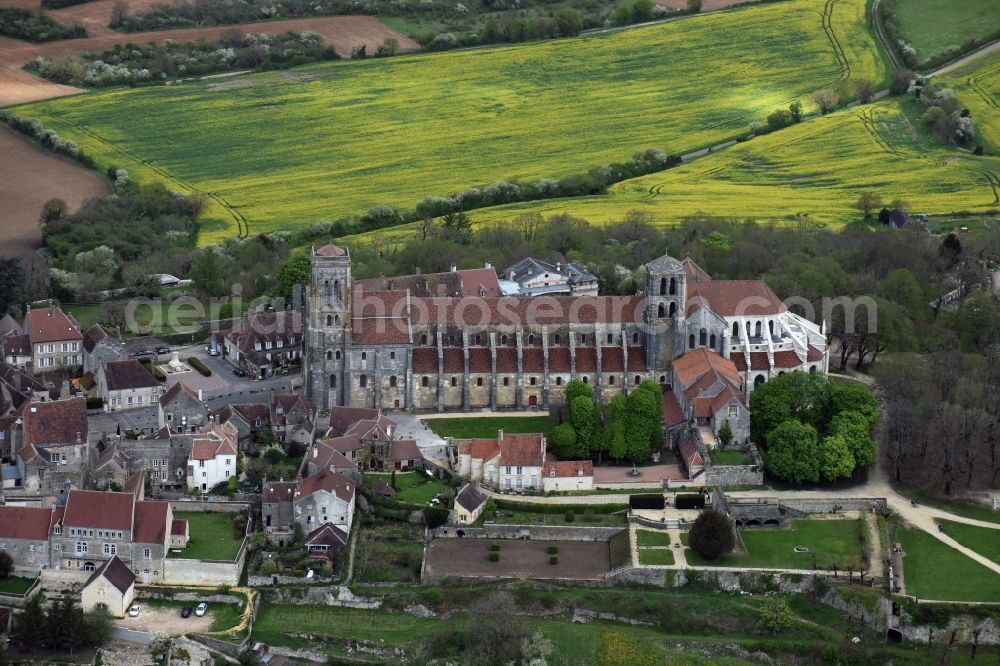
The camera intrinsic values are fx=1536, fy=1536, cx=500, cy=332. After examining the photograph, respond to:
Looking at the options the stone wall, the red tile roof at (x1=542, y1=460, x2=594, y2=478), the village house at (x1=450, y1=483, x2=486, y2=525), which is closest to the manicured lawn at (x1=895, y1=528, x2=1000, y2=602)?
the stone wall

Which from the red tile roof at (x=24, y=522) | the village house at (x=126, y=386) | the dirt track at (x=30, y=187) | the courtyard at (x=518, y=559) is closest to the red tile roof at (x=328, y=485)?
the courtyard at (x=518, y=559)

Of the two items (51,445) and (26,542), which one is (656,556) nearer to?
(26,542)

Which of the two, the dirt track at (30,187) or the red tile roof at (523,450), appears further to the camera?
the dirt track at (30,187)

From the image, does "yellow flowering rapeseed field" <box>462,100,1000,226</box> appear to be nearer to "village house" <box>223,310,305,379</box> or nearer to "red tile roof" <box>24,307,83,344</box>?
"village house" <box>223,310,305,379</box>

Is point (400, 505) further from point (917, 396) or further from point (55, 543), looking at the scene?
point (917, 396)

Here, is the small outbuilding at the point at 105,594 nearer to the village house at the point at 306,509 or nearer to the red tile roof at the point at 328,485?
the village house at the point at 306,509

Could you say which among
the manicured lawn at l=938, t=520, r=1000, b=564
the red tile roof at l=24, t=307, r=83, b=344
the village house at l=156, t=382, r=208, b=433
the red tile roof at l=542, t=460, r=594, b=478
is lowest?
the manicured lawn at l=938, t=520, r=1000, b=564
